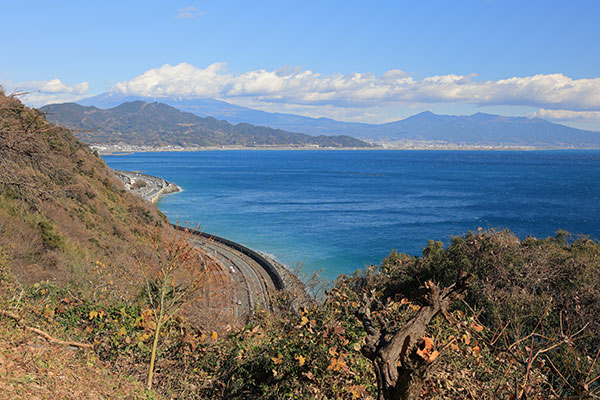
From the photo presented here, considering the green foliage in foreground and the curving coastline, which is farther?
the curving coastline

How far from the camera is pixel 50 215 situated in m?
20.5

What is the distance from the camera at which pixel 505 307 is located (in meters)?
12.2

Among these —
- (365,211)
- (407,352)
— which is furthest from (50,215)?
(365,211)

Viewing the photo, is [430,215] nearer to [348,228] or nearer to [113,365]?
[348,228]

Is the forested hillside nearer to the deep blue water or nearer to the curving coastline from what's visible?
the curving coastline

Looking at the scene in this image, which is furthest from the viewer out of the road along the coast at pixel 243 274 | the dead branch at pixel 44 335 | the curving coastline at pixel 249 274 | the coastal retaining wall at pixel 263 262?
the coastal retaining wall at pixel 263 262

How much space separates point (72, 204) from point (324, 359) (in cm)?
2313

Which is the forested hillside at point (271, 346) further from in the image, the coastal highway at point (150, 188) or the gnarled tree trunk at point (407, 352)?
the coastal highway at point (150, 188)

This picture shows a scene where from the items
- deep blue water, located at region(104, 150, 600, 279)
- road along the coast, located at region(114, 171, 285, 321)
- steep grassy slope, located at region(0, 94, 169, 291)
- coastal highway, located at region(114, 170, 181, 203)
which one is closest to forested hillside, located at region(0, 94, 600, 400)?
steep grassy slope, located at region(0, 94, 169, 291)

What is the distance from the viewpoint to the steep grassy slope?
293 inches

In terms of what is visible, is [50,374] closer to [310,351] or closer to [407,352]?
[310,351]

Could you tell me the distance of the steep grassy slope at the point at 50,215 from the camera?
745 centimetres

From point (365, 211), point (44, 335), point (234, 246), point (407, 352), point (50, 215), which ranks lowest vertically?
point (234, 246)

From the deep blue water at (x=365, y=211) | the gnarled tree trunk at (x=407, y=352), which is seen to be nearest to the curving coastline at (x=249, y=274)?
the deep blue water at (x=365, y=211)
